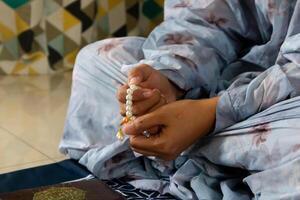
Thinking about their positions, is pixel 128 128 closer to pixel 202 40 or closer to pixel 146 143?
pixel 146 143

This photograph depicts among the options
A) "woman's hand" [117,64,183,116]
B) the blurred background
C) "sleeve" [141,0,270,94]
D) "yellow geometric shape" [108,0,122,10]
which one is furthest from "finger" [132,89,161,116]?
"yellow geometric shape" [108,0,122,10]

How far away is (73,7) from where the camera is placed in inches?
84.4

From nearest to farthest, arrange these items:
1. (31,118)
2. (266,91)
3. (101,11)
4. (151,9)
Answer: (266,91), (31,118), (101,11), (151,9)

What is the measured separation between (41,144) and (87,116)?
229mm

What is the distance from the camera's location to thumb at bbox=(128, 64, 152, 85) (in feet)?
3.32

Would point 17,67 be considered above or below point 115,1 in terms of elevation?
below

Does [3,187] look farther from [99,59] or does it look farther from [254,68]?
[254,68]

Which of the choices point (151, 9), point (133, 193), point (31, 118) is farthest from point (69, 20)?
point (133, 193)

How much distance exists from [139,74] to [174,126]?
12 cm

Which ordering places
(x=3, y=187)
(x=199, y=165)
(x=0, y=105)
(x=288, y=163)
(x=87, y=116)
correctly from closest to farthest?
(x=288, y=163) → (x=199, y=165) → (x=3, y=187) → (x=87, y=116) → (x=0, y=105)

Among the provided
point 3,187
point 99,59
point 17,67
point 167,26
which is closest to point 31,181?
point 3,187

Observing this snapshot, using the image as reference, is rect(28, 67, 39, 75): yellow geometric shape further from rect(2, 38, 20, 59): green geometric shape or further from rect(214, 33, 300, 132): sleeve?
rect(214, 33, 300, 132): sleeve

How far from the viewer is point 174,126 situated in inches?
37.5

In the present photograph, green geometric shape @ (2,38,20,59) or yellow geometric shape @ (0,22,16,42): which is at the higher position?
yellow geometric shape @ (0,22,16,42)
